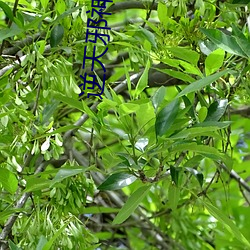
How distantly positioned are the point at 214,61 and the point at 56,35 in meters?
0.21

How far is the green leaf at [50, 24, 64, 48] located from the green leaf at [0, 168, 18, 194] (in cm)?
18

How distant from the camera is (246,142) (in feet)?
5.55

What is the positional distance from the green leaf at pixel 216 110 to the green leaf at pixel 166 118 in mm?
95

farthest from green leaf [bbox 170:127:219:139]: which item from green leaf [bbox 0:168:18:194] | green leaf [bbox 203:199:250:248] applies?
green leaf [bbox 0:168:18:194]

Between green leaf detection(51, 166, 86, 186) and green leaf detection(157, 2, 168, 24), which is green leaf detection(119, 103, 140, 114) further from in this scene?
green leaf detection(157, 2, 168, 24)

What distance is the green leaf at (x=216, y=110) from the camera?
925mm

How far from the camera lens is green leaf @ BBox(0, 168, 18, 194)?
34.3 inches

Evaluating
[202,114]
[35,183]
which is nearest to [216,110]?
[202,114]

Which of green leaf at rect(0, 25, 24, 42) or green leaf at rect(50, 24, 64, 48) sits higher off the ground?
green leaf at rect(0, 25, 24, 42)

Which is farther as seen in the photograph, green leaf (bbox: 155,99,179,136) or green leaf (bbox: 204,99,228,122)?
green leaf (bbox: 204,99,228,122)

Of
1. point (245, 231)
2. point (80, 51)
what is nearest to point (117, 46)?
point (80, 51)

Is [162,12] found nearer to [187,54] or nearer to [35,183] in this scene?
[187,54]

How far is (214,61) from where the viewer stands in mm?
916

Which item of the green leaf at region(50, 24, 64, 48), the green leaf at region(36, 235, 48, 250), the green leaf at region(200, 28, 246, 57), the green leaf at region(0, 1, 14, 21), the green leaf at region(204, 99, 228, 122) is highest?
the green leaf at region(0, 1, 14, 21)
